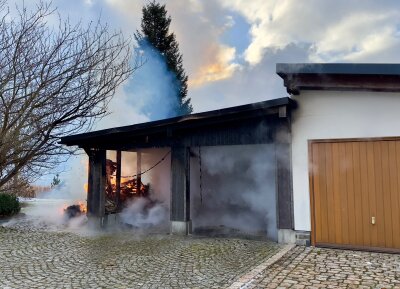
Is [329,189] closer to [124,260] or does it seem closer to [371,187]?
[371,187]

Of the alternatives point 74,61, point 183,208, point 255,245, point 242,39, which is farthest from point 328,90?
point 242,39

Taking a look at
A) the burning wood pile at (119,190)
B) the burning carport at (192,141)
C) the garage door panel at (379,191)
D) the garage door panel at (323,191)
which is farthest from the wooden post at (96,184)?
the garage door panel at (379,191)

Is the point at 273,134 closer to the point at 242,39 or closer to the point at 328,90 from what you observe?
the point at 328,90

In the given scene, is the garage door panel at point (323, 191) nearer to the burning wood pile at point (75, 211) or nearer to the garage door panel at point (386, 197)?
the garage door panel at point (386, 197)

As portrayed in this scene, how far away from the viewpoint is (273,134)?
27.1 feet

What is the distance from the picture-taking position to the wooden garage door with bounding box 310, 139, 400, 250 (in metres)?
7.02

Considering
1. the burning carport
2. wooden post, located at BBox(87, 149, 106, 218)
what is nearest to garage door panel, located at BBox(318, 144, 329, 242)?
the burning carport

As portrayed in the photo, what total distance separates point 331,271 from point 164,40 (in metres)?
24.3

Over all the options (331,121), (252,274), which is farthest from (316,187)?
(252,274)

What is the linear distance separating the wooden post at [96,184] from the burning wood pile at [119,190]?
0.58 meters

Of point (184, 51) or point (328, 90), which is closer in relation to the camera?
point (328, 90)

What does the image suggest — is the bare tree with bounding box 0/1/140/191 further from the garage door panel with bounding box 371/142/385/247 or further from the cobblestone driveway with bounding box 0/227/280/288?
the garage door panel with bounding box 371/142/385/247

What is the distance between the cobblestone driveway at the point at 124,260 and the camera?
5438 millimetres

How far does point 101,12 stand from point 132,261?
750cm
